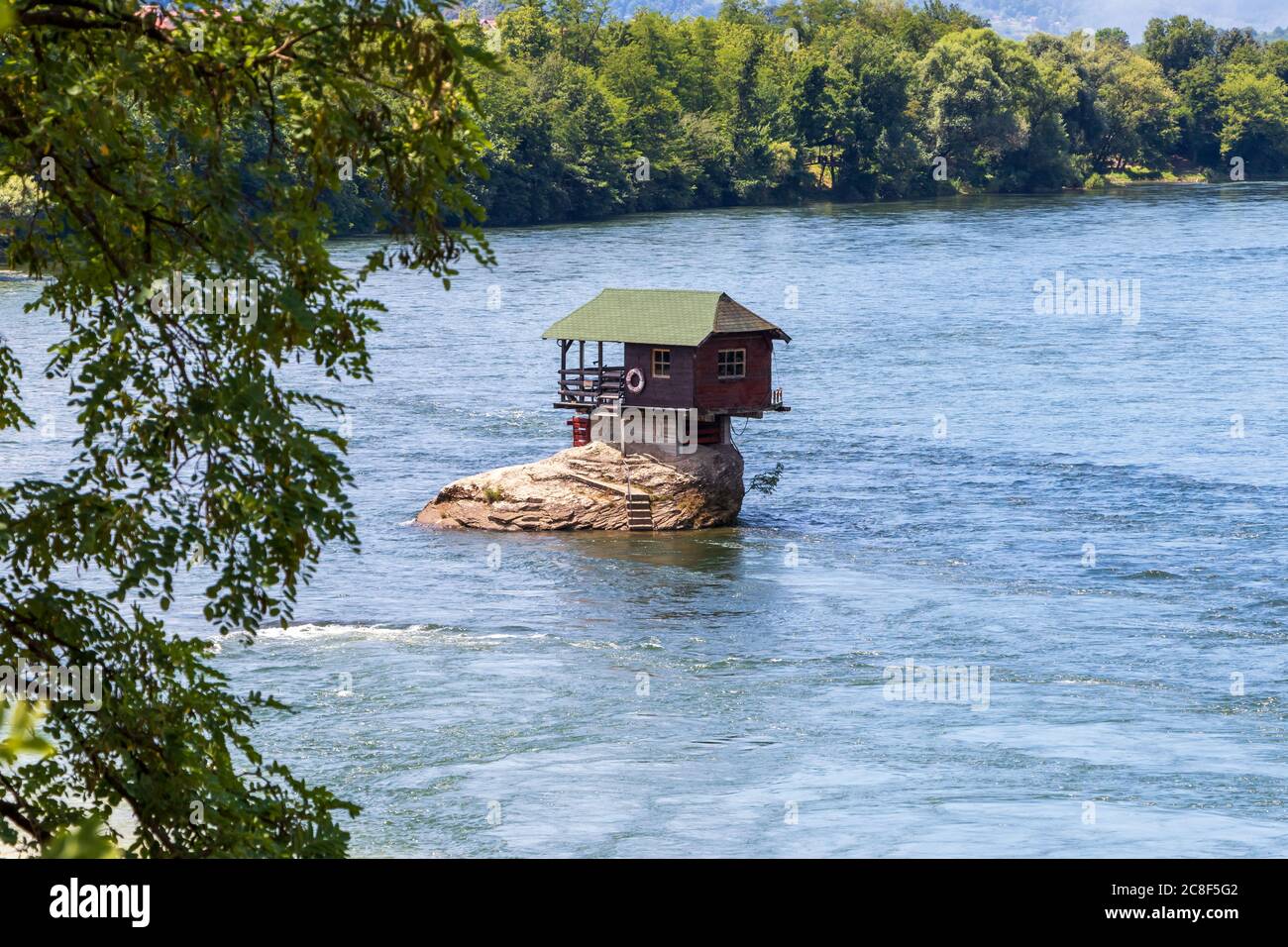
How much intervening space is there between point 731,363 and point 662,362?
1676 millimetres

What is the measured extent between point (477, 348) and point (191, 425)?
56.6 metres

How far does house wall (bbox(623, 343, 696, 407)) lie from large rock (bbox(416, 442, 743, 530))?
1.34 metres

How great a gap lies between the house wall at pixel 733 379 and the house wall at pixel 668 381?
0.20m

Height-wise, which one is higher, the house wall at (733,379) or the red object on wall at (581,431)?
the house wall at (733,379)

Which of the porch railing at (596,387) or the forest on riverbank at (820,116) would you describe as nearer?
the porch railing at (596,387)

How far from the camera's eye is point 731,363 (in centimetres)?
4147

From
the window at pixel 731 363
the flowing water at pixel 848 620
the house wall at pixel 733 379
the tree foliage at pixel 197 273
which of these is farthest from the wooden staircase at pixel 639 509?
the tree foliage at pixel 197 273

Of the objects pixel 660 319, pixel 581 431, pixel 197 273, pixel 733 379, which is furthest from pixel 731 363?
pixel 197 273

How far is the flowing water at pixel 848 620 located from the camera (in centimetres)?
2422

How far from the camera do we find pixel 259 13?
381 inches

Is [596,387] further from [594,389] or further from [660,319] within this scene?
[660,319]

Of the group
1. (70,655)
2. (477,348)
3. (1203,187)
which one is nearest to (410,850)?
(70,655)

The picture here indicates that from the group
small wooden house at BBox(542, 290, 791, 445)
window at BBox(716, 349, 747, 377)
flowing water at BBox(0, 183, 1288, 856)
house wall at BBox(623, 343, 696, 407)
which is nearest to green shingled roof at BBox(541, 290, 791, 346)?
small wooden house at BBox(542, 290, 791, 445)

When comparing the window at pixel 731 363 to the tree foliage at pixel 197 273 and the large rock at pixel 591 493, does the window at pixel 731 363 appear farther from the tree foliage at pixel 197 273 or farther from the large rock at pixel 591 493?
the tree foliage at pixel 197 273
